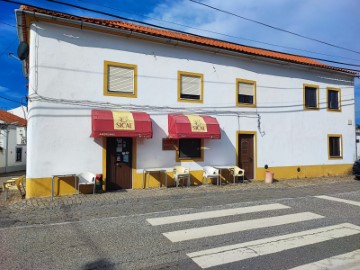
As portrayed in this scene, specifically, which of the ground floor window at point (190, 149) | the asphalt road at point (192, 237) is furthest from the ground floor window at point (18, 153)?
the asphalt road at point (192, 237)

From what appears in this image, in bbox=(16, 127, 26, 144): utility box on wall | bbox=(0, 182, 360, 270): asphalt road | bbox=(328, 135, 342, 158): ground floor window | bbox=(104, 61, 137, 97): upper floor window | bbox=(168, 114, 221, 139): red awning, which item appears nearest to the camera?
bbox=(0, 182, 360, 270): asphalt road

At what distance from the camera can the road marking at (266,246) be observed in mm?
4785

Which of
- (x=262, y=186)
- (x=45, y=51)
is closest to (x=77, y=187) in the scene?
(x=45, y=51)

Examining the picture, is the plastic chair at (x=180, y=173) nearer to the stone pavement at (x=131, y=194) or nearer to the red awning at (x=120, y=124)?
the stone pavement at (x=131, y=194)

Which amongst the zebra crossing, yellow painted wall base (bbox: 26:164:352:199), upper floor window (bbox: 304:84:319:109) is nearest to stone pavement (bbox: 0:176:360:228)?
yellow painted wall base (bbox: 26:164:352:199)

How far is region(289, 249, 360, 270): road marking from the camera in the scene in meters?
4.45

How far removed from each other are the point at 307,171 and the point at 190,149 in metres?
7.21

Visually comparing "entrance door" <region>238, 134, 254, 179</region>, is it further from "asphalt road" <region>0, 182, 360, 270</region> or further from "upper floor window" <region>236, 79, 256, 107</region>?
"asphalt road" <region>0, 182, 360, 270</region>

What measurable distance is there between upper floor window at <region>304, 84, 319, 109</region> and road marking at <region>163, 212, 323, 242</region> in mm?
10256

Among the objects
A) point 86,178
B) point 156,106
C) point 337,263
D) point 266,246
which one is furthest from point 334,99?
point 337,263

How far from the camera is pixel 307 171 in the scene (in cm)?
1591

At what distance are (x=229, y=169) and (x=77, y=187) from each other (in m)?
6.54

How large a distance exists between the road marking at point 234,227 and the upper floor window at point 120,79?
682 centimetres

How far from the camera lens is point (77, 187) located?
10602mm
